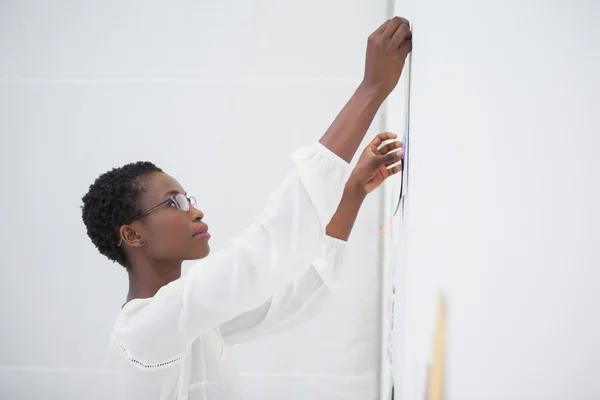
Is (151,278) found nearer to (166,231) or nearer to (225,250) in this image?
(166,231)

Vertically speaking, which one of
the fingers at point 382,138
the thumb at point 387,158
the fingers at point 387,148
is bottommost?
the thumb at point 387,158

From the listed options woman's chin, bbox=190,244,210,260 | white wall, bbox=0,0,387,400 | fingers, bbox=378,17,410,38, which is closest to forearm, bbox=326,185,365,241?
woman's chin, bbox=190,244,210,260

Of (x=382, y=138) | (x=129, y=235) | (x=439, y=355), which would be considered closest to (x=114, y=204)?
(x=129, y=235)

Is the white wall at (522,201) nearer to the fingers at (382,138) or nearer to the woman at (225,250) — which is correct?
the woman at (225,250)

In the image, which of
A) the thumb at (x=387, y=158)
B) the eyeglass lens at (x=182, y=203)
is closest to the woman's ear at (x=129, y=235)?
the eyeglass lens at (x=182, y=203)

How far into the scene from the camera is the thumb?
111cm

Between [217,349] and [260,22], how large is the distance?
1.30 m

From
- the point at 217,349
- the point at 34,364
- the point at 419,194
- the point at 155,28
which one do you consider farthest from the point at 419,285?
the point at 34,364

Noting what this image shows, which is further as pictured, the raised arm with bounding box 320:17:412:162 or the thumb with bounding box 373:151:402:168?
the thumb with bounding box 373:151:402:168

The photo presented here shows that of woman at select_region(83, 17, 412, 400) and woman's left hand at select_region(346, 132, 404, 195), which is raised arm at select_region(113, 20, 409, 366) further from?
woman's left hand at select_region(346, 132, 404, 195)

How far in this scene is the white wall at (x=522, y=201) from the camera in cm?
28

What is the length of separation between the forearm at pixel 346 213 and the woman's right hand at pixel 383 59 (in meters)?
0.33

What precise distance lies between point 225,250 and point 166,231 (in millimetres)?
359

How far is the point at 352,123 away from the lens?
0.87 metres
